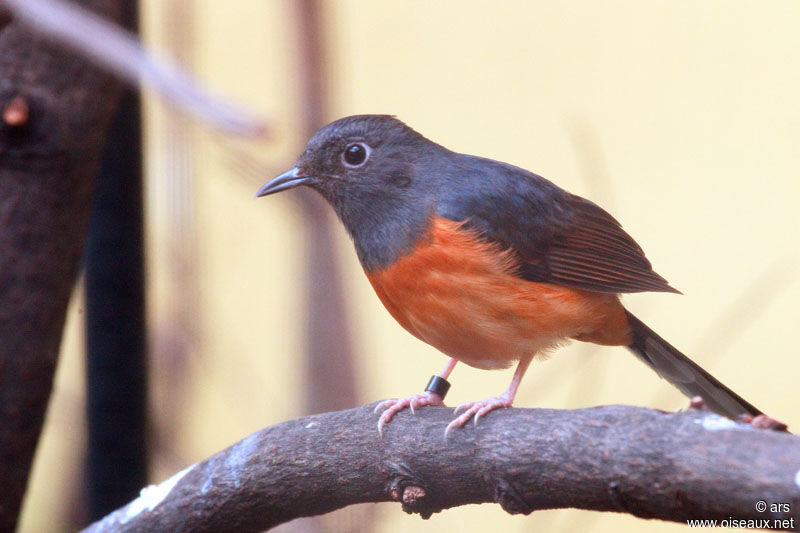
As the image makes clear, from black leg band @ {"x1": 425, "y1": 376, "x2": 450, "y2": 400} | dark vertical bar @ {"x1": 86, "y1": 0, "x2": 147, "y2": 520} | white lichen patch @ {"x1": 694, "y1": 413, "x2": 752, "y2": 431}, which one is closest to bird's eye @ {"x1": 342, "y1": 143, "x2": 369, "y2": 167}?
black leg band @ {"x1": 425, "y1": 376, "x2": 450, "y2": 400}

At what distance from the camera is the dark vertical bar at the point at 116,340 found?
3.16 meters

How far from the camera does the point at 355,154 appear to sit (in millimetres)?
2924

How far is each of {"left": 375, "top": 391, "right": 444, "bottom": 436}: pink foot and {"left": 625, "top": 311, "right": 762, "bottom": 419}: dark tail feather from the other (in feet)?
2.88

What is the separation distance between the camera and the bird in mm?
2578

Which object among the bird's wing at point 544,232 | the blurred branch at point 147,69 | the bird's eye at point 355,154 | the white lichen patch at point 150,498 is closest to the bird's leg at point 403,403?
the bird's wing at point 544,232

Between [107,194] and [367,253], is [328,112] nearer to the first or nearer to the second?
[107,194]

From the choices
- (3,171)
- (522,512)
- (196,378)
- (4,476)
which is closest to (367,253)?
(522,512)

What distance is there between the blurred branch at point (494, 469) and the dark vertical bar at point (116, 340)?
512 millimetres

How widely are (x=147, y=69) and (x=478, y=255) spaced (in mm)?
1411

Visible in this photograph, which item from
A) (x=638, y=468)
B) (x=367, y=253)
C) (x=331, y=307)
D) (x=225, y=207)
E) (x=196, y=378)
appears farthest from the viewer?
(x=225, y=207)

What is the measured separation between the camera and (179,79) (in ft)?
4.36

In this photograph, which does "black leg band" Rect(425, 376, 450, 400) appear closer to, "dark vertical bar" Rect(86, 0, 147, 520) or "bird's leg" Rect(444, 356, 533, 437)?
"bird's leg" Rect(444, 356, 533, 437)

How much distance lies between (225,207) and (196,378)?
1.60m

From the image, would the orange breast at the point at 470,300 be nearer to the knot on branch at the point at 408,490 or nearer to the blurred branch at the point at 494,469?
the blurred branch at the point at 494,469
